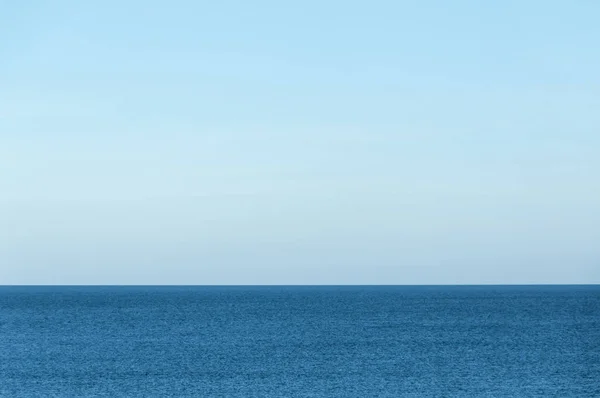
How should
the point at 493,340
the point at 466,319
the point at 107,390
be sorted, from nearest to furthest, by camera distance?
the point at 107,390, the point at 493,340, the point at 466,319

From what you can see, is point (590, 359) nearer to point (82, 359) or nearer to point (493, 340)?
point (493, 340)

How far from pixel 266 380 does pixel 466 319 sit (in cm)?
7908

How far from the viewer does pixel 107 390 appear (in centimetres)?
5638

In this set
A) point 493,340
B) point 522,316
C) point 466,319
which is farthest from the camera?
point 522,316

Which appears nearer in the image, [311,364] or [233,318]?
[311,364]

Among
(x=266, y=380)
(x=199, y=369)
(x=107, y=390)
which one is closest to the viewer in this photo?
(x=107, y=390)

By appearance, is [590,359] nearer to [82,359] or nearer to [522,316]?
[82,359]

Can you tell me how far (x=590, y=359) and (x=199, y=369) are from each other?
32.6 meters

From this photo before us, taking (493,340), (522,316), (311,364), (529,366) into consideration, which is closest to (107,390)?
(311,364)

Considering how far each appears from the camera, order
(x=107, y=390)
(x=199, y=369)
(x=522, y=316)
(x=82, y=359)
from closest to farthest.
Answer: (x=107, y=390) < (x=199, y=369) < (x=82, y=359) < (x=522, y=316)

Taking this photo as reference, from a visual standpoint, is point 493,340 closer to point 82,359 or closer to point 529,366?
point 529,366

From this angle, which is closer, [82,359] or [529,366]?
[529,366]

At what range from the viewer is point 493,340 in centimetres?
9662

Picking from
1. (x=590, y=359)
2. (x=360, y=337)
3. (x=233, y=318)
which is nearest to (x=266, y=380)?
(x=590, y=359)
